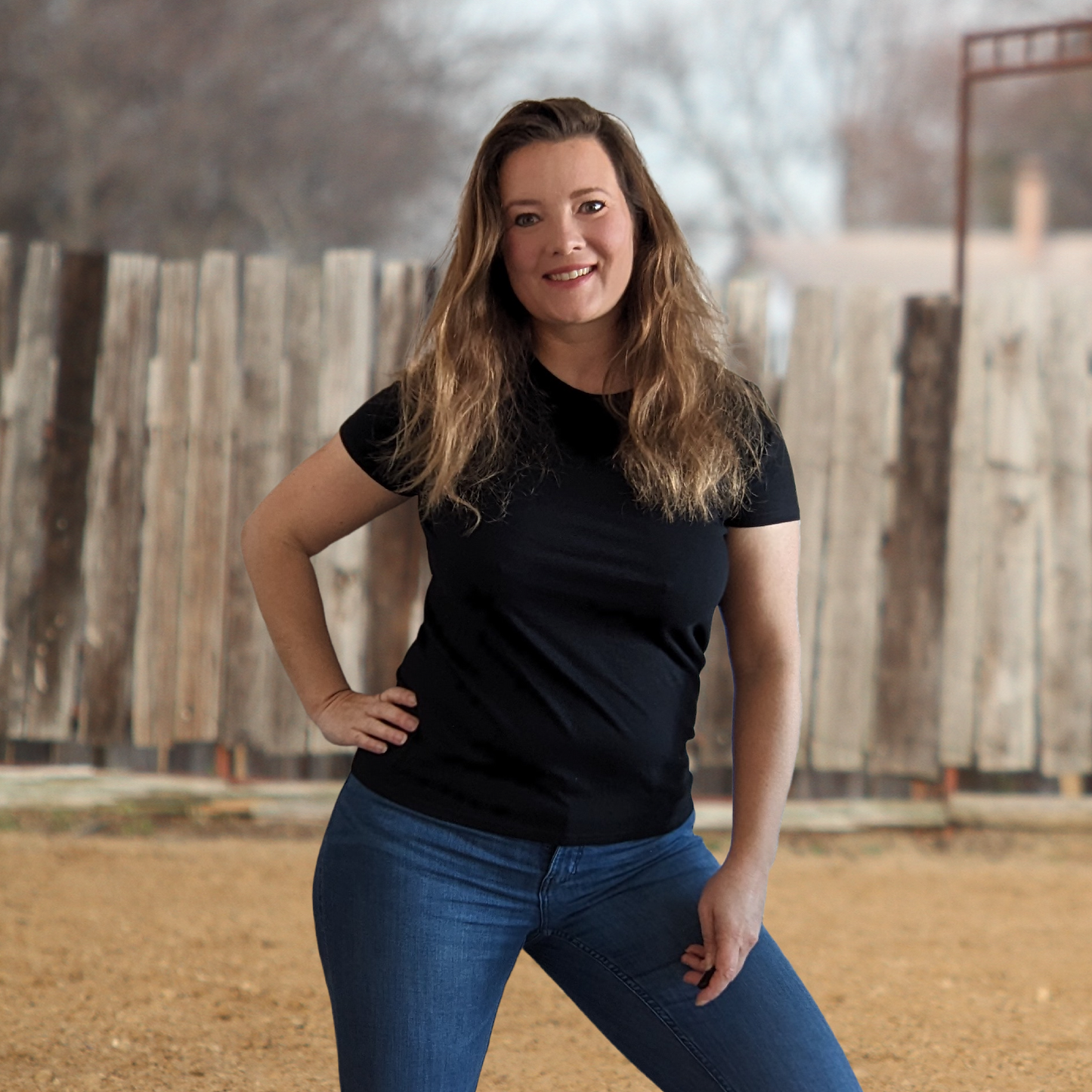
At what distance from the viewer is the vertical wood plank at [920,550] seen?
4.75m

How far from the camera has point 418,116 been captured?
23.6m

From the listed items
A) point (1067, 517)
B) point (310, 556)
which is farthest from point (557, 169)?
point (1067, 517)

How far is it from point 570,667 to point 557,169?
0.74 meters

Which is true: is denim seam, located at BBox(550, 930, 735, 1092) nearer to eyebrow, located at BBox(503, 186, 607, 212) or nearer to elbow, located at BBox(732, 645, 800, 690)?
elbow, located at BBox(732, 645, 800, 690)

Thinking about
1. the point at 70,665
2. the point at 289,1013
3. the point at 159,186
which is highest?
the point at 159,186

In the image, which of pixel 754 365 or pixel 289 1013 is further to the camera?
pixel 754 365

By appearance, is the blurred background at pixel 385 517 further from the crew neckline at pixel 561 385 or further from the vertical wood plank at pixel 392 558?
the crew neckline at pixel 561 385

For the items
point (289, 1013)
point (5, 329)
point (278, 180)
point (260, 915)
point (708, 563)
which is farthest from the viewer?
point (278, 180)

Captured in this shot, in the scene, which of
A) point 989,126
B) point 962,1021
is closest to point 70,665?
point 962,1021

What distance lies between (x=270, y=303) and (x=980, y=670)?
2.83 meters

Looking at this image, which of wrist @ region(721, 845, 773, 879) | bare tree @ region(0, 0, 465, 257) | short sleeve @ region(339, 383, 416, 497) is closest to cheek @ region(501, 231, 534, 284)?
short sleeve @ region(339, 383, 416, 497)

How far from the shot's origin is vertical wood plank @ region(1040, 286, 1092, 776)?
4723 millimetres

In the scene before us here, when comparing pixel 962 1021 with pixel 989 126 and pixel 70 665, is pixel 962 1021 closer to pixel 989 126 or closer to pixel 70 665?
pixel 70 665

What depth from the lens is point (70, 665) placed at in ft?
15.3
